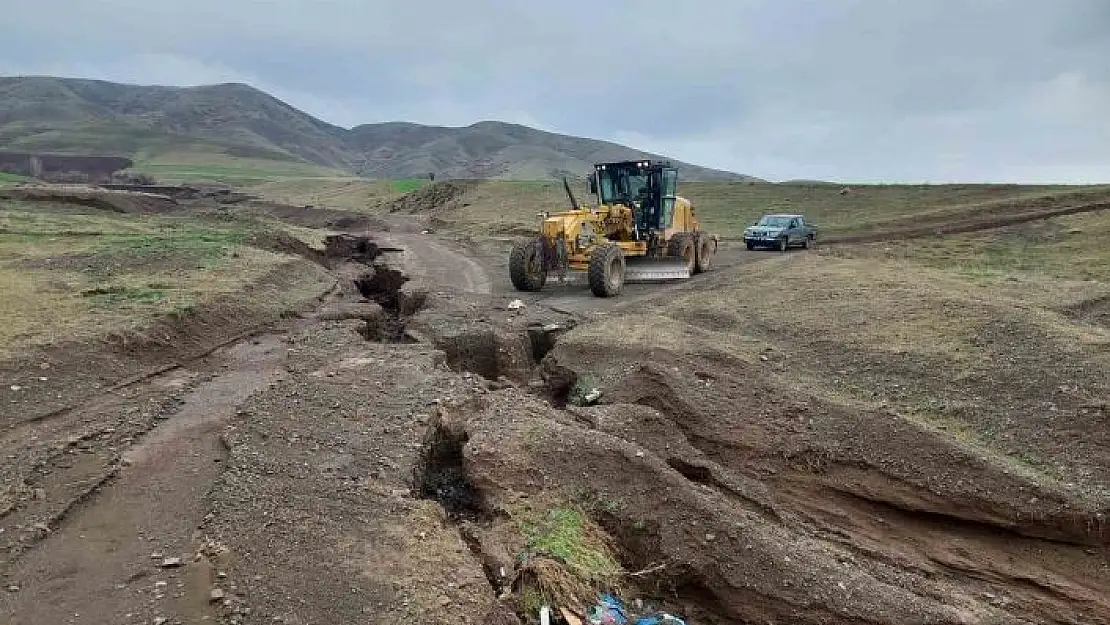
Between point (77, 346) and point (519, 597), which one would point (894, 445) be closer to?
point (519, 597)

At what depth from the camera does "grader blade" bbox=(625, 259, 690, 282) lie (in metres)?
19.4

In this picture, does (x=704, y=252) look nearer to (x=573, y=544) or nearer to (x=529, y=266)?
(x=529, y=266)

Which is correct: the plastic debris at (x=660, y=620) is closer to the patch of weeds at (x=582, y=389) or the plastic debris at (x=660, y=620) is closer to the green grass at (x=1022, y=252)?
the patch of weeds at (x=582, y=389)

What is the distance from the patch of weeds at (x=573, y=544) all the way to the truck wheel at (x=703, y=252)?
15167mm

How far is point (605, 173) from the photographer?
19906 millimetres

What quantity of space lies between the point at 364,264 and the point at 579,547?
57.6 feet

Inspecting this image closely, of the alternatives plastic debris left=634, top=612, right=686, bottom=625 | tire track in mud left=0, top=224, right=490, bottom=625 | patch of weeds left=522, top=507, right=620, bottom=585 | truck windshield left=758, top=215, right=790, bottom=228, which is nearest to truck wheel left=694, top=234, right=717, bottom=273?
truck windshield left=758, top=215, right=790, bottom=228

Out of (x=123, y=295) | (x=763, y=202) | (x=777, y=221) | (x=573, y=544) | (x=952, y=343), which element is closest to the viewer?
(x=573, y=544)

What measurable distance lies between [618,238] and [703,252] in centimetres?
362

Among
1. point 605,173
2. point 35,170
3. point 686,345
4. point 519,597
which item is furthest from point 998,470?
point 35,170

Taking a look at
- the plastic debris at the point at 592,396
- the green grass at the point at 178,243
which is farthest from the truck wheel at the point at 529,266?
the plastic debris at the point at 592,396

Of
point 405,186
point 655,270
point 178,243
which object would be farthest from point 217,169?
point 655,270

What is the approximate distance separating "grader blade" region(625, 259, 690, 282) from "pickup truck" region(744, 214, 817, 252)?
887cm

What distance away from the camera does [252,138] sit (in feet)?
486
